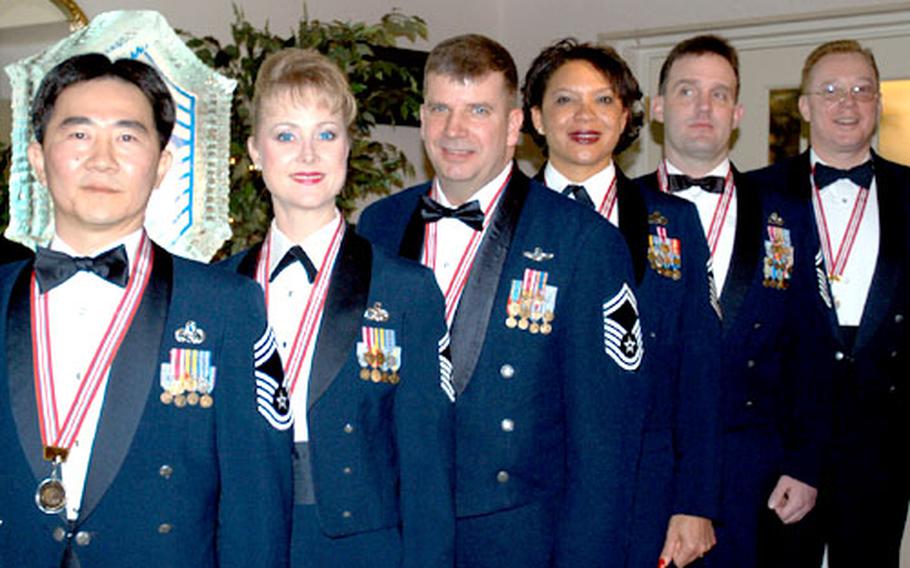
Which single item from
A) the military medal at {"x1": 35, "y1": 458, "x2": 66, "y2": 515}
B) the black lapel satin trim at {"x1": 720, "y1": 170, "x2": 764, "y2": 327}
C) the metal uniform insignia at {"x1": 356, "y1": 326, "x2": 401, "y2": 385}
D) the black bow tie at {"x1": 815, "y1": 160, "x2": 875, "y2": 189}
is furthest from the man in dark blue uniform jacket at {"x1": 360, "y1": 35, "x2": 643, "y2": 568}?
the black bow tie at {"x1": 815, "y1": 160, "x2": 875, "y2": 189}

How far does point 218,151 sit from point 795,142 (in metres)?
3.59

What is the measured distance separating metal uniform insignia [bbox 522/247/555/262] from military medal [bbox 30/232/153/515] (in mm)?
829

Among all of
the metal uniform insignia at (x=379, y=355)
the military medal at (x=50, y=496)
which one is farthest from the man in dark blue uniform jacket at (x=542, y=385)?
the military medal at (x=50, y=496)

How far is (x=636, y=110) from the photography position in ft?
9.81

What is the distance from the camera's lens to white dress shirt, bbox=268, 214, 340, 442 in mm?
2035

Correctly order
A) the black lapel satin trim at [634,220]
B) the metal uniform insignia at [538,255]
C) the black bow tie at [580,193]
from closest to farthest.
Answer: the metal uniform insignia at [538,255], the black lapel satin trim at [634,220], the black bow tie at [580,193]

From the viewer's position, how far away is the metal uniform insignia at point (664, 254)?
2609 mm

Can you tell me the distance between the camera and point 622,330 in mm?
2254

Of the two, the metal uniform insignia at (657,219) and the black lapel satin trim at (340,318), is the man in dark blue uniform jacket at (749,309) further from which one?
the black lapel satin trim at (340,318)

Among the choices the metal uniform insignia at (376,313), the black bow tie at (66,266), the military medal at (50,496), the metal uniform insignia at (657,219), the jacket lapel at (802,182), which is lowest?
the military medal at (50,496)

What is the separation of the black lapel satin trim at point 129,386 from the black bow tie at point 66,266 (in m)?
0.07

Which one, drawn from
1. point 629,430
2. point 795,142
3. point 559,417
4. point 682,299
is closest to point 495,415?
point 559,417

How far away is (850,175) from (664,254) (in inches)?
35.0

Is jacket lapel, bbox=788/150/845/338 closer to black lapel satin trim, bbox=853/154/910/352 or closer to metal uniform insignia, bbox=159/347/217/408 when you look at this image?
black lapel satin trim, bbox=853/154/910/352
